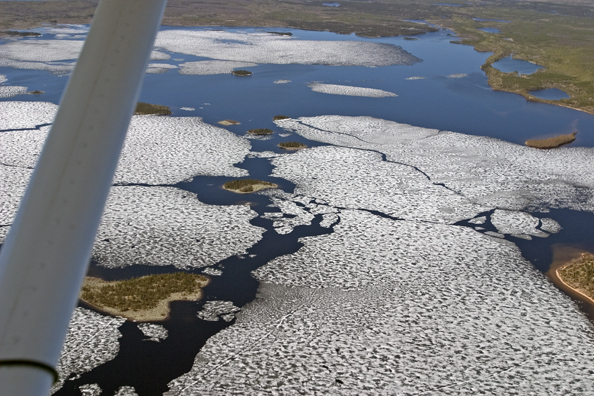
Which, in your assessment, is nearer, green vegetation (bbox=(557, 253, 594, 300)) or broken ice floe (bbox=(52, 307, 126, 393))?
broken ice floe (bbox=(52, 307, 126, 393))

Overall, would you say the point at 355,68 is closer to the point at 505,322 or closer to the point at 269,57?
the point at 269,57

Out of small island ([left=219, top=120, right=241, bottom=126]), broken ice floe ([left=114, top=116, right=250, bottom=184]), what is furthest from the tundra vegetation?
broken ice floe ([left=114, top=116, right=250, bottom=184])

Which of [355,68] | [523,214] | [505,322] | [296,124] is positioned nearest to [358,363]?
[505,322]

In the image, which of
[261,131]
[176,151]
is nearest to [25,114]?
[176,151]

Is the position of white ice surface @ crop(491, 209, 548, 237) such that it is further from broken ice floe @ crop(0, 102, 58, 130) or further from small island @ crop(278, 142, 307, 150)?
broken ice floe @ crop(0, 102, 58, 130)

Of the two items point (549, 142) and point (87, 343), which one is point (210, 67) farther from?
point (87, 343)
